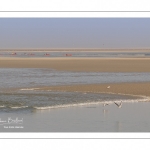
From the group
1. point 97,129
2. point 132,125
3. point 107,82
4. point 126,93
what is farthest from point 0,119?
point 107,82

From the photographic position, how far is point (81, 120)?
37.8ft

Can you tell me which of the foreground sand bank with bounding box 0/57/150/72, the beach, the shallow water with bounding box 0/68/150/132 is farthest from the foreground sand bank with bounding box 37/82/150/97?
the foreground sand bank with bounding box 0/57/150/72

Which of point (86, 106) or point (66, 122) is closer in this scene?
point (66, 122)

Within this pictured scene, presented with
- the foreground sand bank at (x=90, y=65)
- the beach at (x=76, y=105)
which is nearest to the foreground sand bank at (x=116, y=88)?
the beach at (x=76, y=105)

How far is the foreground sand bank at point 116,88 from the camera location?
17.7m

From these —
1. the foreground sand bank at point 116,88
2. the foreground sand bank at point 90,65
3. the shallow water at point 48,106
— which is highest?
the foreground sand bank at point 90,65

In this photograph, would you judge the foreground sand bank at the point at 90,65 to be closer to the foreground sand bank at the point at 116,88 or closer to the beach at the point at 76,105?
the beach at the point at 76,105

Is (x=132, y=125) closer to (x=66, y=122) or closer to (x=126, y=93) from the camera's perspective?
(x=66, y=122)

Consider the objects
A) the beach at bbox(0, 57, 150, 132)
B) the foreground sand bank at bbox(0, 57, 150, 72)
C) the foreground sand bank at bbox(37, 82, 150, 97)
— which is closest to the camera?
the beach at bbox(0, 57, 150, 132)

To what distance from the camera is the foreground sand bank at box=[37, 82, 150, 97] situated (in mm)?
17656

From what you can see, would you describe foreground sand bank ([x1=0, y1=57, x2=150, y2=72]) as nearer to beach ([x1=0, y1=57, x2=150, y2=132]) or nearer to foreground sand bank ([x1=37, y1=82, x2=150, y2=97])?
beach ([x1=0, y1=57, x2=150, y2=132])

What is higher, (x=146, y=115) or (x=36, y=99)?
(x=36, y=99)

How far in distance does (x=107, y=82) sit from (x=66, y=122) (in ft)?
33.0

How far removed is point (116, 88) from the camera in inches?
730
